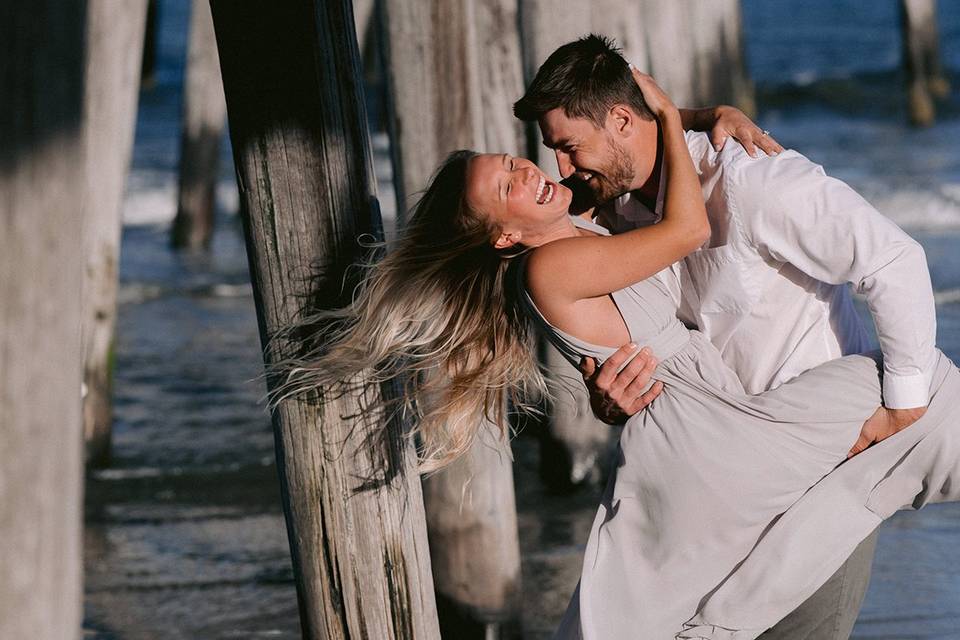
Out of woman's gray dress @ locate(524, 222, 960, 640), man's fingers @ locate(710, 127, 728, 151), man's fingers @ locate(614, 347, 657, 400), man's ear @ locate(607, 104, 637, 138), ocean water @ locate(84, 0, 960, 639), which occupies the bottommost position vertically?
ocean water @ locate(84, 0, 960, 639)

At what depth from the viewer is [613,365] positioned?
2.60m

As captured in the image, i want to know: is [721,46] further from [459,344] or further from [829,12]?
[829,12]

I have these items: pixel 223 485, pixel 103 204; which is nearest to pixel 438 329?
pixel 223 485

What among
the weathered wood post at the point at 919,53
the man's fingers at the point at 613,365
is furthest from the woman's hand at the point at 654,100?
the weathered wood post at the point at 919,53

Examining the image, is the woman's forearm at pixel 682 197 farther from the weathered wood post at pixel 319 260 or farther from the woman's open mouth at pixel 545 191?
the weathered wood post at pixel 319 260

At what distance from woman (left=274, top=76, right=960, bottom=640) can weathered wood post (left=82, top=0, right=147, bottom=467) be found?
3466mm

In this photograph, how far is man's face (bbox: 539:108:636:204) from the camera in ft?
8.57

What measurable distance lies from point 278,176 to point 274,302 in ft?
0.80

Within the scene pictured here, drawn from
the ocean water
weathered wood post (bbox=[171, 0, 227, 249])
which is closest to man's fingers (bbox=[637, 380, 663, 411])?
the ocean water

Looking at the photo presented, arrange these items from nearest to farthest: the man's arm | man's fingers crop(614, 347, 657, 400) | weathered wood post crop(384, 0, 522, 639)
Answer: the man's arm
man's fingers crop(614, 347, 657, 400)
weathered wood post crop(384, 0, 522, 639)

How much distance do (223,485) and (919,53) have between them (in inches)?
556

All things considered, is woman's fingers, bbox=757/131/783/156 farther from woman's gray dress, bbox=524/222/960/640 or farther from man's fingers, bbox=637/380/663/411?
man's fingers, bbox=637/380/663/411

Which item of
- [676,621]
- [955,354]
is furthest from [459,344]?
[955,354]

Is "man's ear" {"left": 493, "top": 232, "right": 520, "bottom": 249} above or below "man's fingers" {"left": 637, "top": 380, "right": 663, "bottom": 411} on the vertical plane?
above
